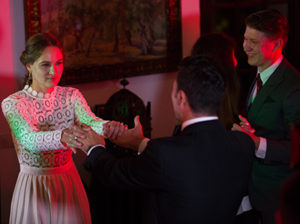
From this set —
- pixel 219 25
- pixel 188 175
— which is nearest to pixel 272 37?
pixel 188 175

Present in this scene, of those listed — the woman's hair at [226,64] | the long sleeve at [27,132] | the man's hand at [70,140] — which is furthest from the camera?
the woman's hair at [226,64]

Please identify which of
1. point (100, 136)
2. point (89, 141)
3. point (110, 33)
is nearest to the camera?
point (89, 141)

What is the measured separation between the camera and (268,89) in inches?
101

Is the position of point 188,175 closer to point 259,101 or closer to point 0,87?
point 259,101

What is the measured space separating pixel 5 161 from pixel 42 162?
1012 mm

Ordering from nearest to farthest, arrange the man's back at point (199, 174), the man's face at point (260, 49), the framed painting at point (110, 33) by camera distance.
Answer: the man's back at point (199, 174)
the man's face at point (260, 49)
the framed painting at point (110, 33)

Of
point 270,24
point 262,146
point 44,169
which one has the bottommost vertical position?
point 44,169

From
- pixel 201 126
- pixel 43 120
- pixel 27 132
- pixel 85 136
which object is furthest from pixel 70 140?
pixel 201 126

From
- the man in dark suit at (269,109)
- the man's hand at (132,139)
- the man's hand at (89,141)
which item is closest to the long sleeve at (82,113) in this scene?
the man's hand at (132,139)

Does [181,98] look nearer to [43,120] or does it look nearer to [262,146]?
[262,146]

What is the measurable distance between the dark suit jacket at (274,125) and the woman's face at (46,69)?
120 cm

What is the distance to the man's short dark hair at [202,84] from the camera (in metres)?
1.80

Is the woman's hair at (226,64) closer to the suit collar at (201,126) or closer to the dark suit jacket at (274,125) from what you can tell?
the dark suit jacket at (274,125)

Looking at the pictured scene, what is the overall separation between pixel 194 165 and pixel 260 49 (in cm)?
124
